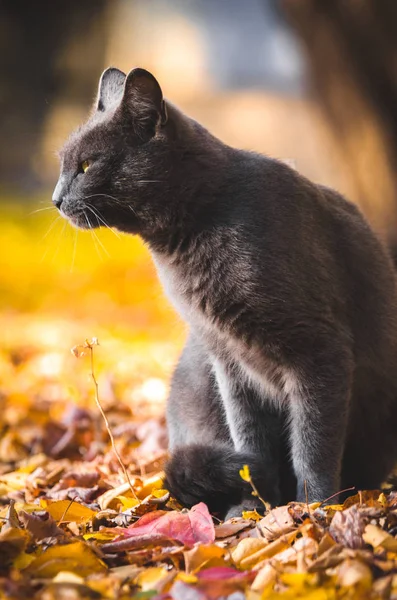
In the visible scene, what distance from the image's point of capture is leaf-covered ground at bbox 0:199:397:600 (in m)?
1.54

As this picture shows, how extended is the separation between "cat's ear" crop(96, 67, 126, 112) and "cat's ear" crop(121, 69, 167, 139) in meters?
0.25

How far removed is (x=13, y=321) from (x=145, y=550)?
5088mm

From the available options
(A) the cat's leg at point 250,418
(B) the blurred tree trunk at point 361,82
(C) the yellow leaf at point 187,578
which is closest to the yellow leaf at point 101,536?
(C) the yellow leaf at point 187,578

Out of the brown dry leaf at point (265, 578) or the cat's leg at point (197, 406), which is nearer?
the brown dry leaf at point (265, 578)

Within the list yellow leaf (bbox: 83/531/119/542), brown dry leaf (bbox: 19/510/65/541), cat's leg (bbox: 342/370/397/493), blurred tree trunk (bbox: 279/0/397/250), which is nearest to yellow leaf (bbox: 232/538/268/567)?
yellow leaf (bbox: 83/531/119/542)

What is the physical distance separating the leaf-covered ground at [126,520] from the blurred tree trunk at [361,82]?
1827 mm

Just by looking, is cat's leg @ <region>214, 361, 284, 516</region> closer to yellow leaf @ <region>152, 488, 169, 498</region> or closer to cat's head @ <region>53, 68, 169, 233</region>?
yellow leaf @ <region>152, 488, 169, 498</region>

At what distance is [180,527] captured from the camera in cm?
195

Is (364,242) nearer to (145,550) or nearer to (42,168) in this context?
(145,550)

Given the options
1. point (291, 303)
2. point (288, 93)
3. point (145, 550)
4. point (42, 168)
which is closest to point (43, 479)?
point (145, 550)

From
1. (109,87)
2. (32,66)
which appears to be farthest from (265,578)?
(32,66)

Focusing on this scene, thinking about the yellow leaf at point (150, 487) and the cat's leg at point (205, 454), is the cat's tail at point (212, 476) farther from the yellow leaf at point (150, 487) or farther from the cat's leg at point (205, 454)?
the yellow leaf at point (150, 487)

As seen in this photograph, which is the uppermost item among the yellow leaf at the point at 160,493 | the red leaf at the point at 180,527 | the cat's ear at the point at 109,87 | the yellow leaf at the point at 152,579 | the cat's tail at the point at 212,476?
the cat's ear at the point at 109,87

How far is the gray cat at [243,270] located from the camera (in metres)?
2.18
